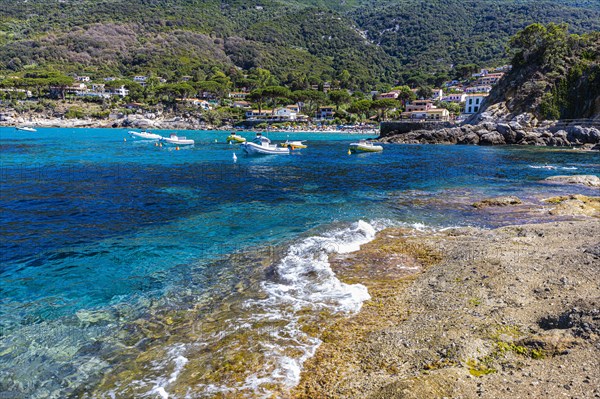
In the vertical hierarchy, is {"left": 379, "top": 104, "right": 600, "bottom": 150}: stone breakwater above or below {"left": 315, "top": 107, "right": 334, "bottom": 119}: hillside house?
below

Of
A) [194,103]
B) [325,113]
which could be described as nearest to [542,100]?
[325,113]

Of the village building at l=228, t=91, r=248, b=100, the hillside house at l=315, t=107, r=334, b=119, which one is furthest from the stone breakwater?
the village building at l=228, t=91, r=248, b=100

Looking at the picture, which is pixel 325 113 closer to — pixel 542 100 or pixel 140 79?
pixel 542 100

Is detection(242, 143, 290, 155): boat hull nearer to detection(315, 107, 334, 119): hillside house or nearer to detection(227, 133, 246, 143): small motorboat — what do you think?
detection(227, 133, 246, 143): small motorboat

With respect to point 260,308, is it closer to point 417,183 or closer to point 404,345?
point 404,345

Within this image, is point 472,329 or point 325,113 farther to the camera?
point 325,113

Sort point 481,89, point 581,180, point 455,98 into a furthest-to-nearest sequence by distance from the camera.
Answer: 1. point 455,98
2. point 481,89
3. point 581,180

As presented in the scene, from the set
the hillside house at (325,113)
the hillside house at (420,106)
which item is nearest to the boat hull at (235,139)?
the hillside house at (420,106)
